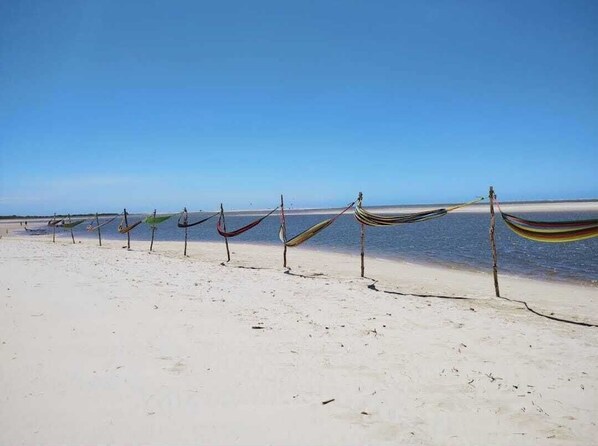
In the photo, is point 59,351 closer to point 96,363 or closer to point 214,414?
point 96,363

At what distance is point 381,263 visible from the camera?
526 inches

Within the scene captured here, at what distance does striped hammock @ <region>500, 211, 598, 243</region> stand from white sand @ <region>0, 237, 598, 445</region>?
53.8 inches

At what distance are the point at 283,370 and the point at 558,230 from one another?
579 centimetres

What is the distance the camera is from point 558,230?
21.4 ft

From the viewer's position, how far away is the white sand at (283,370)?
2664 millimetres

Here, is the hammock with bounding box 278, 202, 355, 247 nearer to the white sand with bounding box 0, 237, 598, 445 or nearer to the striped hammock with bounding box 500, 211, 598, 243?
the white sand with bounding box 0, 237, 598, 445

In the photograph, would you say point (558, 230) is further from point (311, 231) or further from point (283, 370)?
point (311, 231)

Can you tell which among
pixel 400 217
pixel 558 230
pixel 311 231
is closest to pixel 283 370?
pixel 558 230

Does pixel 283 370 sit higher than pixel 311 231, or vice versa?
pixel 311 231

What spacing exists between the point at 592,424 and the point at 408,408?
4.67 feet

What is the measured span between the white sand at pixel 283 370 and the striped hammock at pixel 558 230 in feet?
4.48

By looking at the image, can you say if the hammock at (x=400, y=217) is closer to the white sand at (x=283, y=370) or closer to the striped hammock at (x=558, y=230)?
the striped hammock at (x=558, y=230)

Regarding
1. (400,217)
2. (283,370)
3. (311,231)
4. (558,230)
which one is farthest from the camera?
(311,231)

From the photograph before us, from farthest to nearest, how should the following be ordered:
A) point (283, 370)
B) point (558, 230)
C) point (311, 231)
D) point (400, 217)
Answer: point (311, 231) → point (400, 217) → point (558, 230) → point (283, 370)
